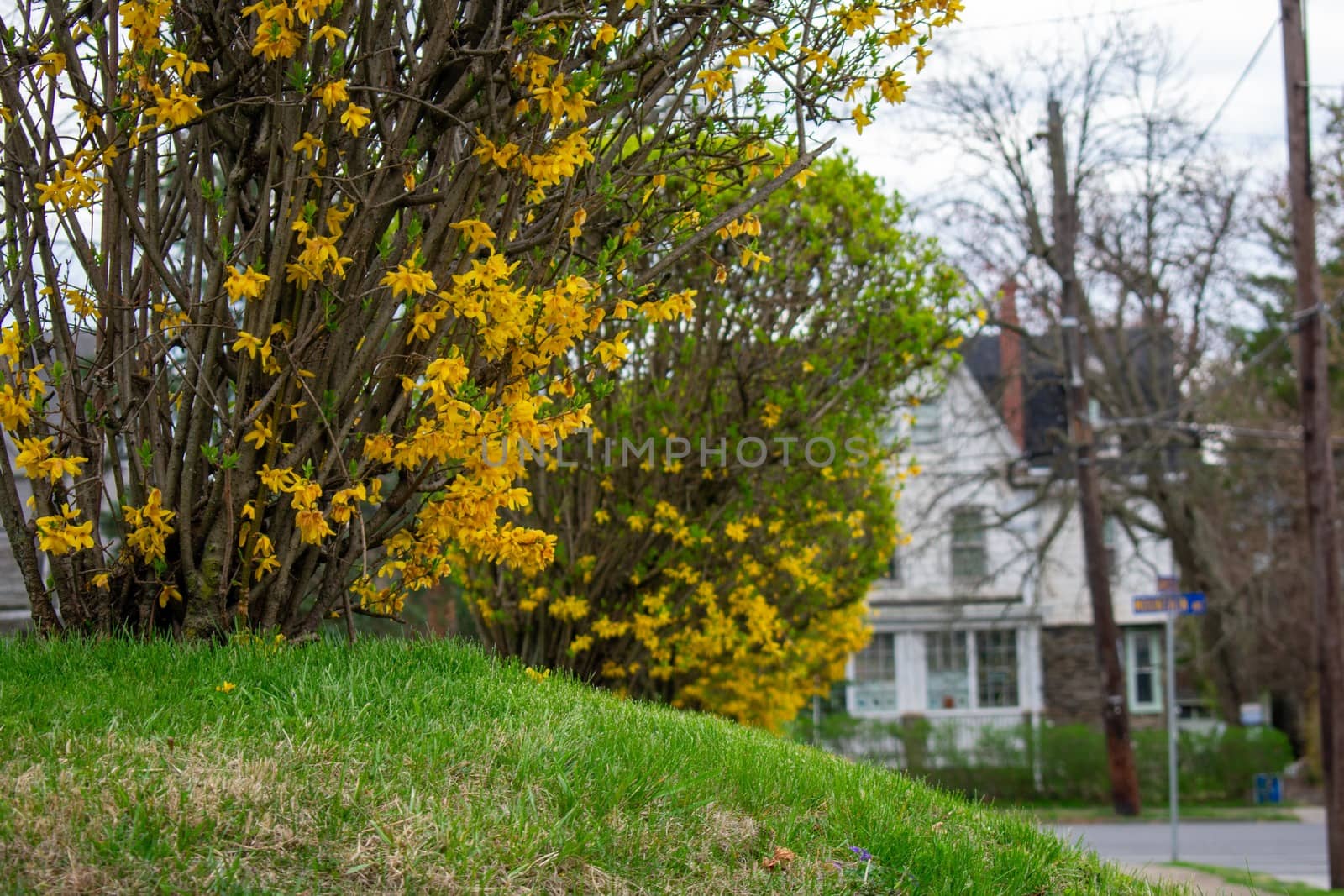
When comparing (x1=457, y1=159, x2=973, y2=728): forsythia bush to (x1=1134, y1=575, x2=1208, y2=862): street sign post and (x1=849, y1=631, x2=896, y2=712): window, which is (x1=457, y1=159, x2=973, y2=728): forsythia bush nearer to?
(x1=1134, y1=575, x2=1208, y2=862): street sign post

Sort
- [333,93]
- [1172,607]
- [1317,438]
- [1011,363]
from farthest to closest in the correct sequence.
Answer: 1. [1011,363]
2. [1172,607]
3. [1317,438]
4. [333,93]

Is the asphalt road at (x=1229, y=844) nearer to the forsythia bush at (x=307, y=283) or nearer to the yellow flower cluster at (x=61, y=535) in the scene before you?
the forsythia bush at (x=307, y=283)

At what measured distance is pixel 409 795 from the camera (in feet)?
12.6

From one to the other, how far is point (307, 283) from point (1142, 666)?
30.6 meters

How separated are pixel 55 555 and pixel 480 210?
2.06 meters

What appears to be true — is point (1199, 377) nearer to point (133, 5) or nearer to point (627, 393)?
point (627, 393)

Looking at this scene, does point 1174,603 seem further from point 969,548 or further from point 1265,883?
point 969,548

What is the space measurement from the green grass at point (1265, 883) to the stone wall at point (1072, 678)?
18002mm

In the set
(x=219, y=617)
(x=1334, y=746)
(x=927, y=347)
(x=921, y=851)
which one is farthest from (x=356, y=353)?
(x=1334, y=746)

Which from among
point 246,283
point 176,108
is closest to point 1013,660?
point 246,283

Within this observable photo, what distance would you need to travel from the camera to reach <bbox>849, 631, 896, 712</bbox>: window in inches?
1275

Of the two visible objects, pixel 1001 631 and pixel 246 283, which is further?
pixel 1001 631

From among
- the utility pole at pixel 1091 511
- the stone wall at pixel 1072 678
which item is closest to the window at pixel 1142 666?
the stone wall at pixel 1072 678

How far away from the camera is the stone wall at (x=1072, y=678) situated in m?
31.4
